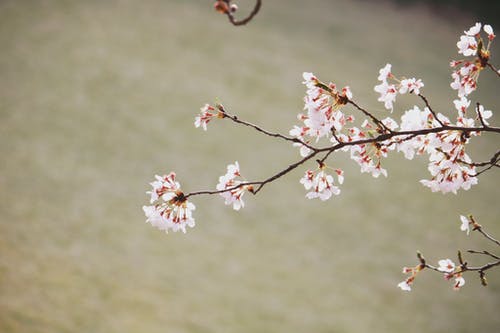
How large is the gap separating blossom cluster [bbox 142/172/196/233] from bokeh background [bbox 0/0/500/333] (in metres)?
1.23

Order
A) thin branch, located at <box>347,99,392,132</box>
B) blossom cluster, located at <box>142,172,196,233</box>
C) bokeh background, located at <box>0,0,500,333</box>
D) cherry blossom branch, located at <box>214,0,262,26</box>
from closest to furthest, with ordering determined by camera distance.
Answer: cherry blossom branch, located at <box>214,0,262,26</box> → thin branch, located at <box>347,99,392,132</box> → blossom cluster, located at <box>142,172,196,233</box> → bokeh background, located at <box>0,0,500,333</box>

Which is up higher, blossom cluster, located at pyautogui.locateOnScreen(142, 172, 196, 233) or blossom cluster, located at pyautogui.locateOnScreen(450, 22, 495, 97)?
blossom cluster, located at pyautogui.locateOnScreen(450, 22, 495, 97)

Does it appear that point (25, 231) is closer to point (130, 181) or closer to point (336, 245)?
point (130, 181)

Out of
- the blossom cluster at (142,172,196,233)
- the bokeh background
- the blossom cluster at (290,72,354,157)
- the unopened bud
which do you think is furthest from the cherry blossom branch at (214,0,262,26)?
the bokeh background

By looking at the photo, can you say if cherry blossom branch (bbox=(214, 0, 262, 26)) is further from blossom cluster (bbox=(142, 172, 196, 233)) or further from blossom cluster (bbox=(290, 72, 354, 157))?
blossom cluster (bbox=(142, 172, 196, 233))

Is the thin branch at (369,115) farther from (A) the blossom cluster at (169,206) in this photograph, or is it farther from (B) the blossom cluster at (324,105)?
(A) the blossom cluster at (169,206)

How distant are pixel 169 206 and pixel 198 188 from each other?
2.94 meters

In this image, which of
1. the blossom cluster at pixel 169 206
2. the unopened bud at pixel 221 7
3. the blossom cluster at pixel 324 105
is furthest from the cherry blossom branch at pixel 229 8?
the blossom cluster at pixel 169 206

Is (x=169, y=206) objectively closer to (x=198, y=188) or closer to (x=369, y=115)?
(x=369, y=115)

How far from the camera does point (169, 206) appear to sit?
977mm

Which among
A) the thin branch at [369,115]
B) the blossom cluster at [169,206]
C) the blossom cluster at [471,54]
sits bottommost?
the blossom cluster at [169,206]

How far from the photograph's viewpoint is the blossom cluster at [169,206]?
95cm

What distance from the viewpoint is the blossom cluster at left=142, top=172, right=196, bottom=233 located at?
3.11 feet

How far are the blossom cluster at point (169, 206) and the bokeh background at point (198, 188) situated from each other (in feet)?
4.02
